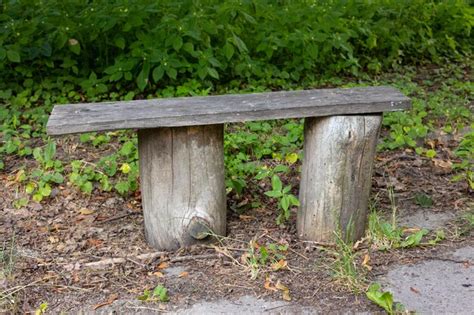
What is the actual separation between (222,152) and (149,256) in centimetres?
66

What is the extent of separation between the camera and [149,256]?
12.6 ft

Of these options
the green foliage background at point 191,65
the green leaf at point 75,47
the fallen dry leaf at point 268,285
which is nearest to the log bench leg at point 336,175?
the fallen dry leaf at point 268,285

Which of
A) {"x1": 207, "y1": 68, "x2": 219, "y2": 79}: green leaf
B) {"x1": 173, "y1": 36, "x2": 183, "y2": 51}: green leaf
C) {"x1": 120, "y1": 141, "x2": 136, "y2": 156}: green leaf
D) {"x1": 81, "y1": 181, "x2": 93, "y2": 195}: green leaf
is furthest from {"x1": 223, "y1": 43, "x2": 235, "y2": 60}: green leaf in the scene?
{"x1": 81, "y1": 181, "x2": 93, "y2": 195}: green leaf

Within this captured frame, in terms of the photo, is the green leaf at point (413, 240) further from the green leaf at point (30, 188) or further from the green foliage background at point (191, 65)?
the green leaf at point (30, 188)

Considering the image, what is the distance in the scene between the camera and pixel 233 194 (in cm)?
451

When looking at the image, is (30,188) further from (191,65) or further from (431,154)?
(431,154)

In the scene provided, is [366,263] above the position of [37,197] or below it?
below

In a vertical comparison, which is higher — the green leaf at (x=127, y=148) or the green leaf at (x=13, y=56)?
the green leaf at (x=13, y=56)

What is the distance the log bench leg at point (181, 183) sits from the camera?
3.65 meters

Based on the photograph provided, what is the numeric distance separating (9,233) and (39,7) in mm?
3130

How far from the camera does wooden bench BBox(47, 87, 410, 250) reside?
356 cm

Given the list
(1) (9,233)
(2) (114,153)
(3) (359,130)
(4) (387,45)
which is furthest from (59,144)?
(4) (387,45)

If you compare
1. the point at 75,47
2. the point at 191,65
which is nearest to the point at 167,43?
Result: the point at 191,65

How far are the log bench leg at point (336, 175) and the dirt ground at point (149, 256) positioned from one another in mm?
121
